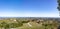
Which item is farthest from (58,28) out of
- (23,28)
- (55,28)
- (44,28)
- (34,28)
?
(23,28)

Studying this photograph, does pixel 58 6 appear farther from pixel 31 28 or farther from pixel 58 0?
pixel 31 28

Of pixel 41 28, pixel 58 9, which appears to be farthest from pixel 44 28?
pixel 58 9

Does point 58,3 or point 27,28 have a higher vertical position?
point 58,3

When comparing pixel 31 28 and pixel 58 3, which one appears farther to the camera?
pixel 58 3

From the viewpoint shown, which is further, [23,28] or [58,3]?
[58,3]

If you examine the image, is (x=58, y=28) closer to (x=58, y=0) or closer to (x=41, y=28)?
(x=41, y=28)

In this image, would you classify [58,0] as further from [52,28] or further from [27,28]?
[27,28]

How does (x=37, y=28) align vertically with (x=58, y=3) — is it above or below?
below

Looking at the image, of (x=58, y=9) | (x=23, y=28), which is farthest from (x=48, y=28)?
(x=58, y=9)
